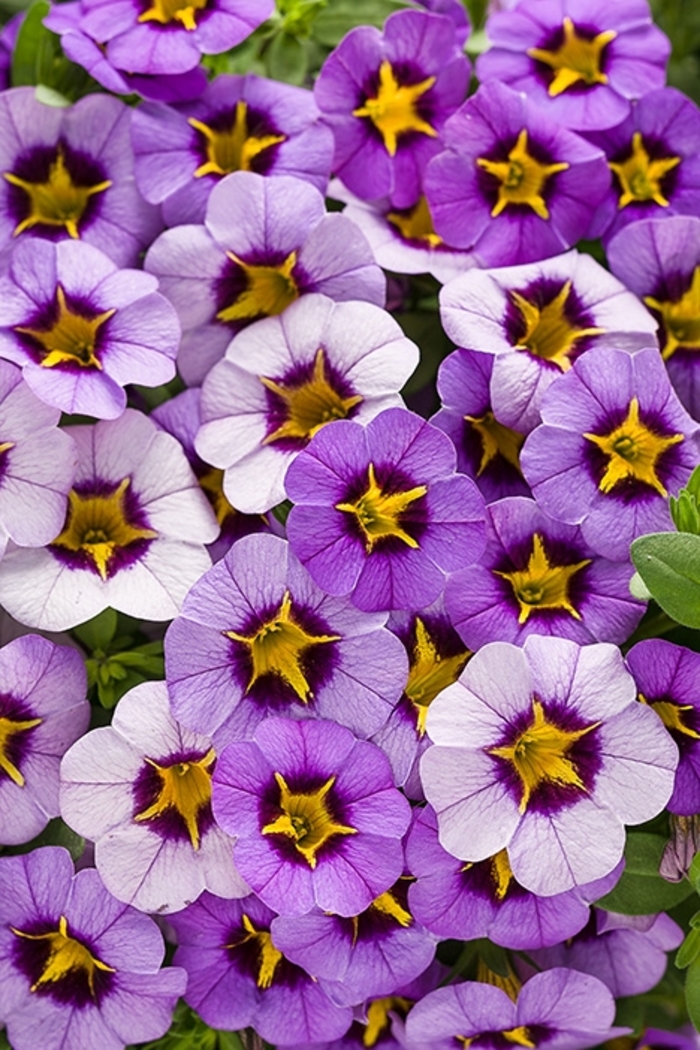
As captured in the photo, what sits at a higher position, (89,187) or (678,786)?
(89,187)

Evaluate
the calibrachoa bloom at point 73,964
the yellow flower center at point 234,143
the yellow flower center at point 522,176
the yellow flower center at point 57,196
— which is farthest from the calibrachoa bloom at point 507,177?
the calibrachoa bloom at point 73,964

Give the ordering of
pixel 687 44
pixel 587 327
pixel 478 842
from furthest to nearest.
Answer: pixel 687 44
pixel 587 327
pixel 478 842

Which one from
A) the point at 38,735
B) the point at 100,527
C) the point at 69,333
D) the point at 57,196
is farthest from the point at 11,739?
the point at 57,196

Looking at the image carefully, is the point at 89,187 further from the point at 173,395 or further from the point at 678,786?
the point at 678,786

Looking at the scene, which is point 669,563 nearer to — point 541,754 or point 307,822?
point 541,754

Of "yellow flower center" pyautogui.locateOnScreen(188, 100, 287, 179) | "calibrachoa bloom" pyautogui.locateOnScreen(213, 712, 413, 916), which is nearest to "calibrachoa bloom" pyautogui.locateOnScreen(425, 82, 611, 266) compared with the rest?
"yellow flower center" pyautogui.locateOnScreen(188, 100, 287, 179)

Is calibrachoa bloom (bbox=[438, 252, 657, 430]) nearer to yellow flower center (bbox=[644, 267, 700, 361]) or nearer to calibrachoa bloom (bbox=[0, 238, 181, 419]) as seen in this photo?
yellow flower center (bbox=[644, 267, 700, 361])

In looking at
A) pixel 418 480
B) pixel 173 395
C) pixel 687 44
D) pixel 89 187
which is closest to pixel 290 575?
pixel 418 480
